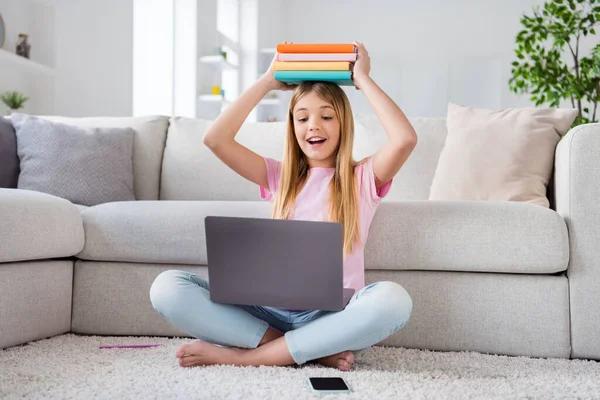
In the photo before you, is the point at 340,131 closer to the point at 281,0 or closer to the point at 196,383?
the point at 196,383

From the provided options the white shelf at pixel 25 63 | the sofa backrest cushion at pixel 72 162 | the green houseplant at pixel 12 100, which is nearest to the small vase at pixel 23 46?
the white shelf at pixel 25 63

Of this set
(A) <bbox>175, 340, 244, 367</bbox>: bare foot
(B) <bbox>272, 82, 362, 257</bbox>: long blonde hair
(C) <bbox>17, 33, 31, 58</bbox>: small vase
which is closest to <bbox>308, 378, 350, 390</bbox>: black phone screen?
(A) <bbox>175, 340, 244, 367</bbox>: bare foot

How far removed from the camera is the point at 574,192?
70.5 inches

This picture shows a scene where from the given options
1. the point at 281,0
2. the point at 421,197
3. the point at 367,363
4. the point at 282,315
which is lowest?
the point at 367,363

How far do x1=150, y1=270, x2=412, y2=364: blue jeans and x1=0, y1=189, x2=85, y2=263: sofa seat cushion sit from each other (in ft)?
1.41

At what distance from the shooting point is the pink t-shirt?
166 cm

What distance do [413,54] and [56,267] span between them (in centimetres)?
617

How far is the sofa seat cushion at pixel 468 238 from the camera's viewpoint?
1754 mm

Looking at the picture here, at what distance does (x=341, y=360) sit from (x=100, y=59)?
14.6 feet

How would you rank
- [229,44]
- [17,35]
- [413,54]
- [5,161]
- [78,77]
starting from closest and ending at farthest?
[5,161] < [17,35] < [78,77] < [229,44] < [413,54]

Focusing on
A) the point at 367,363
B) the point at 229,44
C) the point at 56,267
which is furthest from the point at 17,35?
the point at 367,363

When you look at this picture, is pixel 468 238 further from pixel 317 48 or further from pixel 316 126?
pixel 317 48

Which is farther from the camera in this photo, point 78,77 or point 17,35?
point 78,77

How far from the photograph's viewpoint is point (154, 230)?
6.36ft
